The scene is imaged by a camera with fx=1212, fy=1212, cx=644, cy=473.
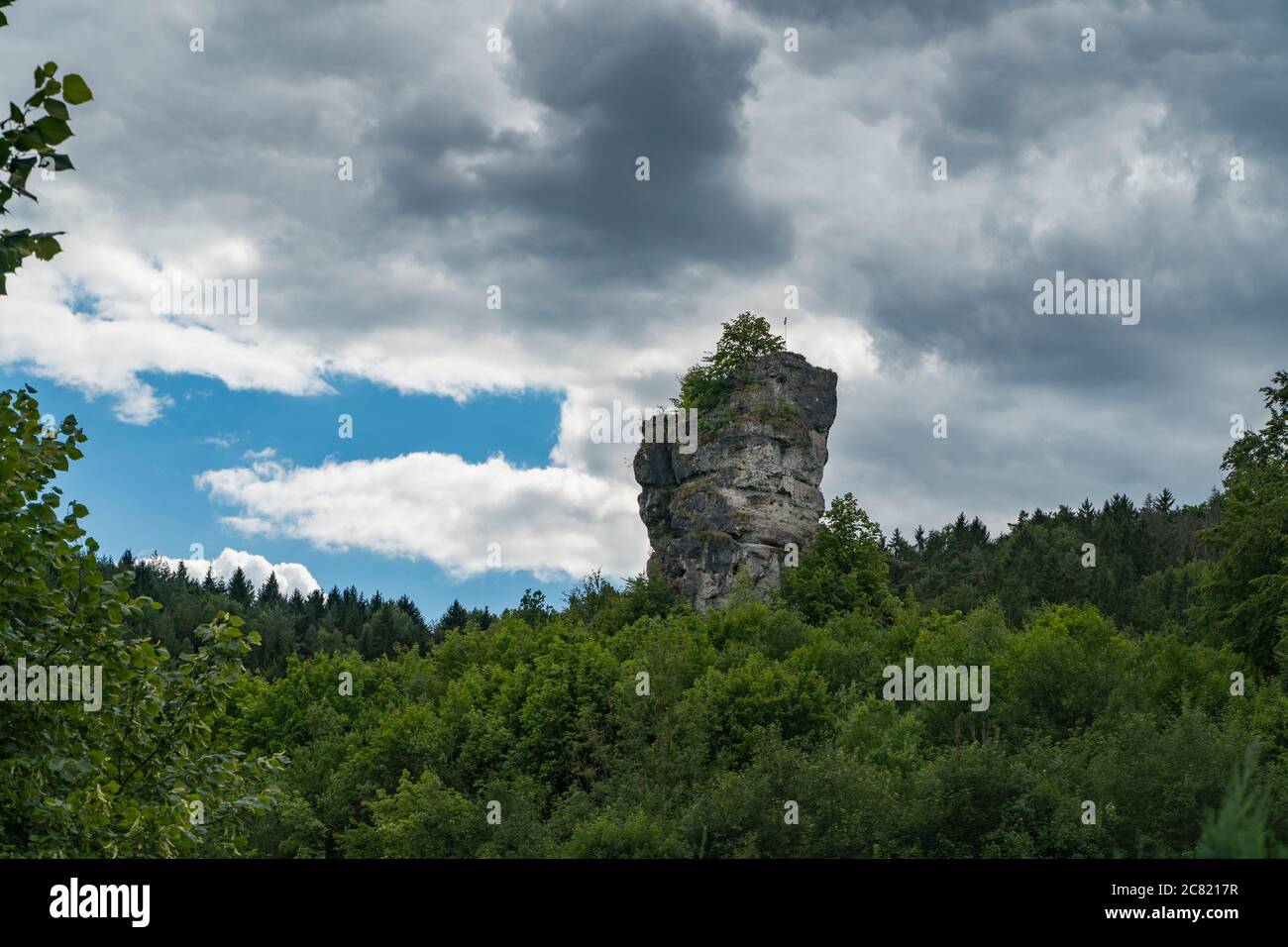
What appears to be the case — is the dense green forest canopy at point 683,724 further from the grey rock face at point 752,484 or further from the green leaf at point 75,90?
the green leaf at point 75,90

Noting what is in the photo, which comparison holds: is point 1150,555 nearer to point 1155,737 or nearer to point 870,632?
point 870,632

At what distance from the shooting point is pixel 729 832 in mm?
51281

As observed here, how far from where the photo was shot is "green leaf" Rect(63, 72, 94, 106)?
764 cm

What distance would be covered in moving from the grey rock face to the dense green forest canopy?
2832 mm

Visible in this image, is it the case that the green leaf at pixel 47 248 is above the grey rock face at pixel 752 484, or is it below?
below

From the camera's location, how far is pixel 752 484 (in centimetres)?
10069

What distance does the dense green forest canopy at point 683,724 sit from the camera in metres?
12.8

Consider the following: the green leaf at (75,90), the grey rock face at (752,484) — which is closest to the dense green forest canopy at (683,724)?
the grey rock face at (752,484)

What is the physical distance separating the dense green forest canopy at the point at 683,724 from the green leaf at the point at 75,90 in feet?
16.6

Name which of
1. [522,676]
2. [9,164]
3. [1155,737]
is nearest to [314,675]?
[522,676]

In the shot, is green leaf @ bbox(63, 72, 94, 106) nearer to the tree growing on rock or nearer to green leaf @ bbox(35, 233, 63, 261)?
green leaf @ bbox(35, 233, 63, 261)

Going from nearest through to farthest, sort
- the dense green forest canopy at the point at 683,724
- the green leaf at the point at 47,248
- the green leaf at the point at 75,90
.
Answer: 1. the green leaf at the point at 75,90
2. the green leaf at the point at 47,248
3. the dense green forest canopy at the point at 683,724

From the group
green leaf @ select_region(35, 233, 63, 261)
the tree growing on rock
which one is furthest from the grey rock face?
green leaf @ select_region(35, 233, 63, 261)
